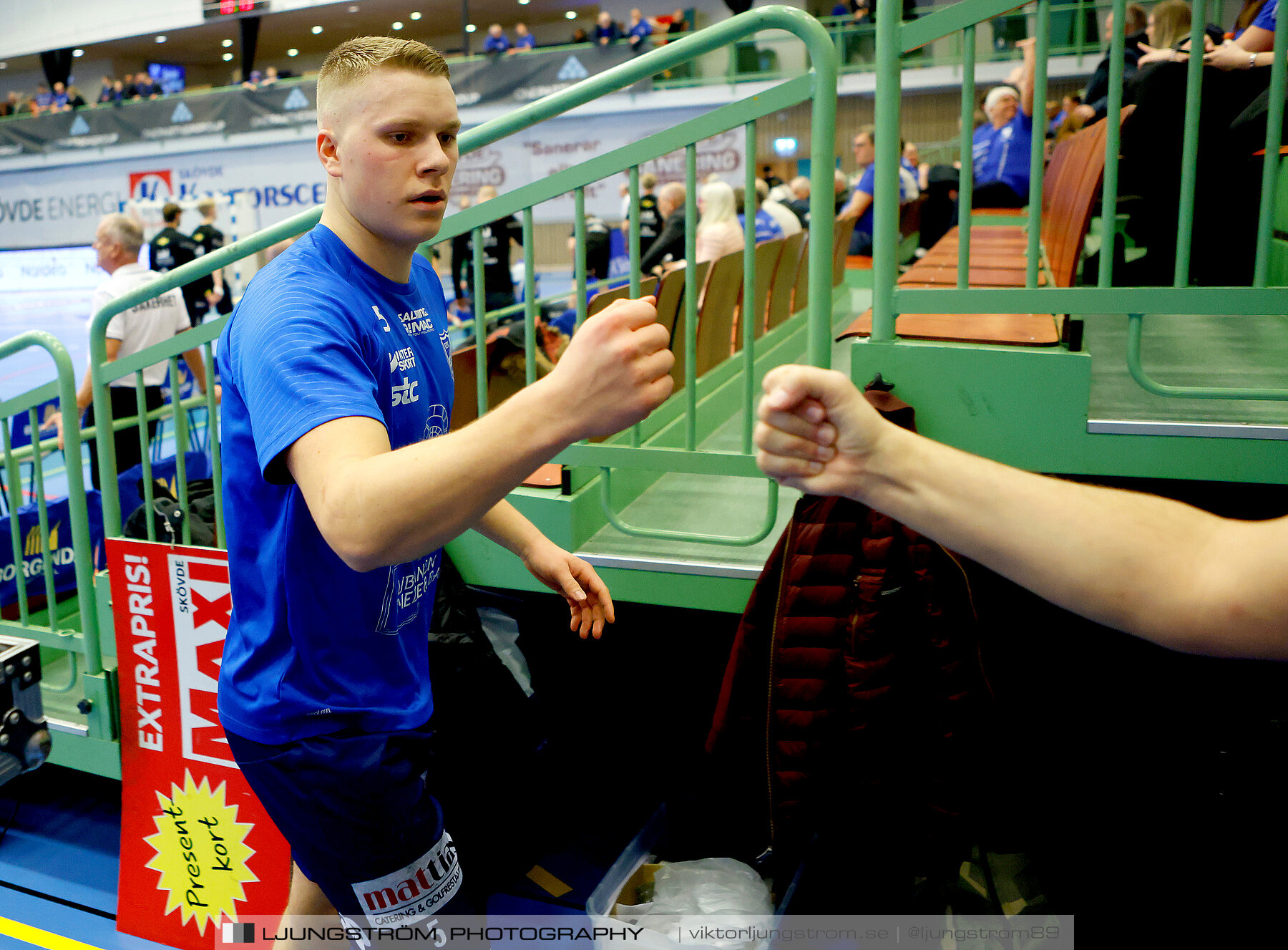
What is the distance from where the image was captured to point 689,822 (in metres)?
2.85

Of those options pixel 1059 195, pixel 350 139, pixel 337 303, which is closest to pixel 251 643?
pixel 337 303

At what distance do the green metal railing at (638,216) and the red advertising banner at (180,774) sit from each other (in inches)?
7.3

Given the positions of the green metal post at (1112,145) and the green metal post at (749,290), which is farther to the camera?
the green metal post at (749,290)

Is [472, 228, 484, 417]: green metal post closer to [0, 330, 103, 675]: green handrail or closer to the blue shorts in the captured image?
the blue shorts

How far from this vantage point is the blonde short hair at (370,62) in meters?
1.32

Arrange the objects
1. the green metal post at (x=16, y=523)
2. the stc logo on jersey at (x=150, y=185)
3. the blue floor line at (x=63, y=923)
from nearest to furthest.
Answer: the blue floor line at (x=63, y=923) < the green metal post at (x=16, y=523) < the stc logo on jersey at (x=150, y=185)

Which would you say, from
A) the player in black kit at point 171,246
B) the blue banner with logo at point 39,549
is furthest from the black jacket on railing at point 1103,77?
the player in black kit at point 171,246

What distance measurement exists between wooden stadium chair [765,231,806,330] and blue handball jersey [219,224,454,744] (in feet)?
11.2

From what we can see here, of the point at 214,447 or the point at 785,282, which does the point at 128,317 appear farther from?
the point at 785,282

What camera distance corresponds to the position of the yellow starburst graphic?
8.25 ft

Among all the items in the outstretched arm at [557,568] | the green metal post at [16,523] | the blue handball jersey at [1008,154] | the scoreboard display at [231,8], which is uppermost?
the scoreboard display at [231,8]

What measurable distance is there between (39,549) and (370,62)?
3299mm

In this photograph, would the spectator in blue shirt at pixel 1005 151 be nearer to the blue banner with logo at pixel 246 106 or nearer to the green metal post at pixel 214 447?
the green metal post at pixel 214 447

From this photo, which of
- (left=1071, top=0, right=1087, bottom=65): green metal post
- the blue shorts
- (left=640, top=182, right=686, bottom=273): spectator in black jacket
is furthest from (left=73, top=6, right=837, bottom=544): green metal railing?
(left=1071, top=0, right=1087, bottom=65): green metal post
